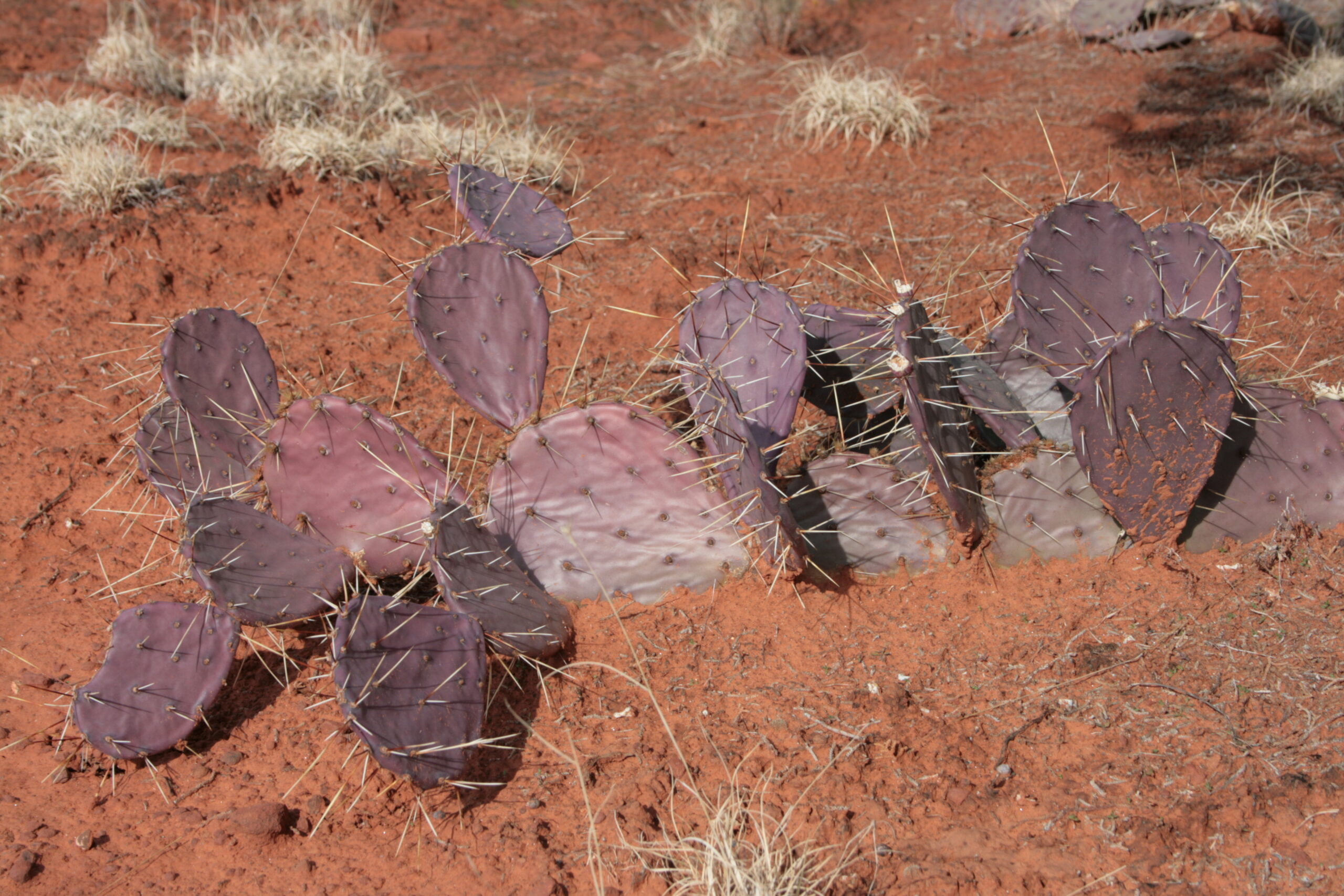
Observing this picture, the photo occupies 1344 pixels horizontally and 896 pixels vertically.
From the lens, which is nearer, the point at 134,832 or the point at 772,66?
the point at 134,832

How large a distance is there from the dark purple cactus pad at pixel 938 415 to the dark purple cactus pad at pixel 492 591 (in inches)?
42.4

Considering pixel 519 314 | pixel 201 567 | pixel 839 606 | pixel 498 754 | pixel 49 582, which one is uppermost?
pixel 519 314

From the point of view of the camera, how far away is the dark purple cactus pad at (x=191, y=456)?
303 cm

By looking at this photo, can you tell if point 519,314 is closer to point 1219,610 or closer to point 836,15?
point 1219,610

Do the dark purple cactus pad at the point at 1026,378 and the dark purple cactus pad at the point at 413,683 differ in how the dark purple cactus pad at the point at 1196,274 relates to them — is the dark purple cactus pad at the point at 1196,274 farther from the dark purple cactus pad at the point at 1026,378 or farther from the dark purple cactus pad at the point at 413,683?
the dark purple cactus pad at the point at 413,683

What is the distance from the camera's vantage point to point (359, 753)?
2.70 meters

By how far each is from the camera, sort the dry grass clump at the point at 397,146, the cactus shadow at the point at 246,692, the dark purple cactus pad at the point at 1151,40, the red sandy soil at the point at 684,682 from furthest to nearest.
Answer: the dark purple cactus pad at the point at 1151,40 → the dry grass clump at the point at 397,146 → the cactus shadow at the point at 246,692 → the red sandy soil at the point at 684,682

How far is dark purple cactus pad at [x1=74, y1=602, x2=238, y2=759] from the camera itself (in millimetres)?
2607

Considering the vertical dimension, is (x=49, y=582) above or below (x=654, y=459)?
below

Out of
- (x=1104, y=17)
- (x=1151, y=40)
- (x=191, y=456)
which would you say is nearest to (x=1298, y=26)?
(x=1151, y=40)

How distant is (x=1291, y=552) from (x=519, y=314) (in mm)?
2220

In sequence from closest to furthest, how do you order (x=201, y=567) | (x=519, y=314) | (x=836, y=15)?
(x=201, y=567)
(x=519, y=314)
(x=836, y=15)

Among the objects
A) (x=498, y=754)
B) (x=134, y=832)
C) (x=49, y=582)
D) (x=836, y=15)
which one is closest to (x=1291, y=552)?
(x=498, y=754)

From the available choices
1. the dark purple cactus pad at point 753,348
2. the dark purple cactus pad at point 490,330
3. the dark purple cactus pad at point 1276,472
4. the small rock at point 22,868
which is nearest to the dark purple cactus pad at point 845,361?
the dark purple cactus pad at point 753,348
